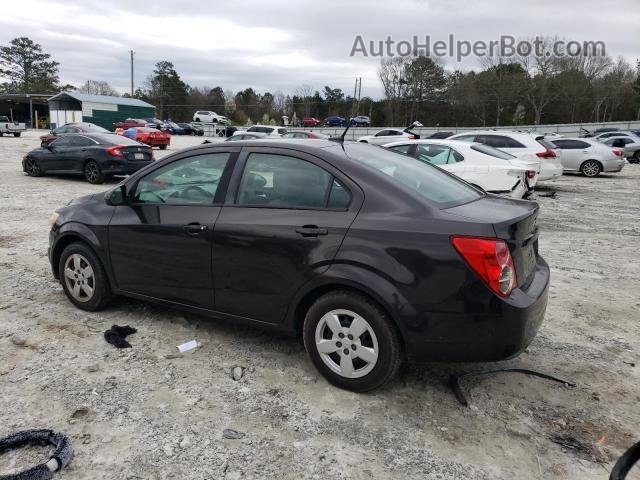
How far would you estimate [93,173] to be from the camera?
45.5 feet

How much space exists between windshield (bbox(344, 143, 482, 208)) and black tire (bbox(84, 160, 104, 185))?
37.6 feet

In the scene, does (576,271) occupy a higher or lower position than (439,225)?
lower

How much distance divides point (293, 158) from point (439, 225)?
119cm

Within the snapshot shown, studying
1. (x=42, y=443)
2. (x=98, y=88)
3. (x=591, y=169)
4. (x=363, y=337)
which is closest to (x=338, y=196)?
(x=363, y=337)

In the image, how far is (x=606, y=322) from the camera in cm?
467

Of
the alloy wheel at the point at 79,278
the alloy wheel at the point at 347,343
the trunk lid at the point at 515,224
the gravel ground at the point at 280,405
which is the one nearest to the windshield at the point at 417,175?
the trunk lid at the point at 515,224

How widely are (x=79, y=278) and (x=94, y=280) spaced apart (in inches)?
7.5

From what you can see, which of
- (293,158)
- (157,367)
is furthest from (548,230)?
(157,367)

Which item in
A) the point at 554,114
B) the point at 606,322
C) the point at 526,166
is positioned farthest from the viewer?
the point at 554,114

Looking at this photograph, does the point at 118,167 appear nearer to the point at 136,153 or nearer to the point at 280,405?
the point at 136,153

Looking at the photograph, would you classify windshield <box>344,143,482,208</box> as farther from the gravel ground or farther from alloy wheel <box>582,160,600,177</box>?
alloy wheel <box>582,160,600,177</box>

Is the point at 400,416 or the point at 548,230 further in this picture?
the point at 548,230

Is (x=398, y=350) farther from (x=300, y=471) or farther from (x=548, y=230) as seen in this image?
(x=548, y=230)

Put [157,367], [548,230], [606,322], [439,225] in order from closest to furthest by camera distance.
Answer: [439,225], [157,367], [606,322], [548,230]
